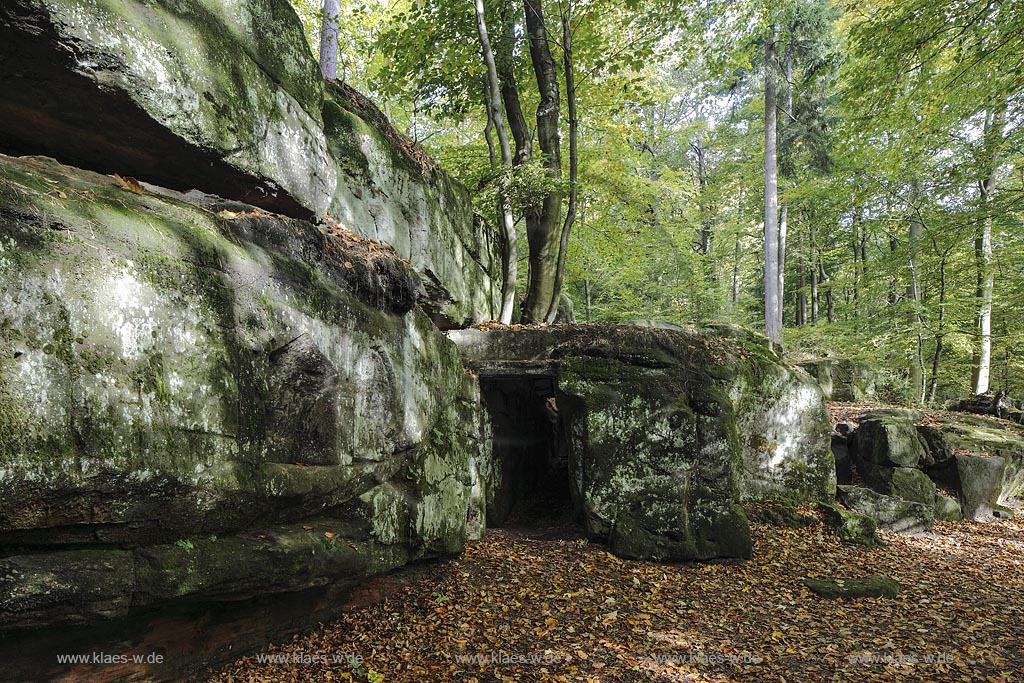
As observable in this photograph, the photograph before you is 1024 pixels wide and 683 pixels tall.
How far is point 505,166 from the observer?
9039 mm

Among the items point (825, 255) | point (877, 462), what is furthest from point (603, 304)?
point (877, 462)

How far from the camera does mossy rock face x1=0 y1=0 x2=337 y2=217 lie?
364cm

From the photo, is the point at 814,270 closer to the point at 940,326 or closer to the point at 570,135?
the point at 940,326

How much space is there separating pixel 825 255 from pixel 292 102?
17826 mm

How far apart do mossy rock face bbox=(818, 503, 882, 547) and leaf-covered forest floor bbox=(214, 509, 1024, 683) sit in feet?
1.52

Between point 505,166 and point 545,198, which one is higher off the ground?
point 505,166

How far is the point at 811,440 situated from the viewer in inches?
364

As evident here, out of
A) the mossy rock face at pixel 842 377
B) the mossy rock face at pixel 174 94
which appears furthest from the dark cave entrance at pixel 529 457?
the mossy rock face at pixel 842 377

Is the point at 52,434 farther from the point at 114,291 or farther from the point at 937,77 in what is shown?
the point at 937,77

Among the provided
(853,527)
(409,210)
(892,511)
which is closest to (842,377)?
(892,511)

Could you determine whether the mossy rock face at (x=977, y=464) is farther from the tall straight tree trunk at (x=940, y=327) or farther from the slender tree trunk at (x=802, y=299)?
the slender tree trunk at (x=802, y=299)

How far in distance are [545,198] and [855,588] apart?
7817mm

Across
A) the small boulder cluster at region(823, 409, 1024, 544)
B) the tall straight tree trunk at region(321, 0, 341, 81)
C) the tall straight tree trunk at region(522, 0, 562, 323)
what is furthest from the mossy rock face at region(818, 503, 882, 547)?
the tall straight tree trunk at region(321, 0, 341, 81)

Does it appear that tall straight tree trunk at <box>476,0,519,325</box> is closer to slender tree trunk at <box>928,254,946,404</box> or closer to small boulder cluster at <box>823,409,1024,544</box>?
small boulder cluster at <box>823,409,1024,544</box>
